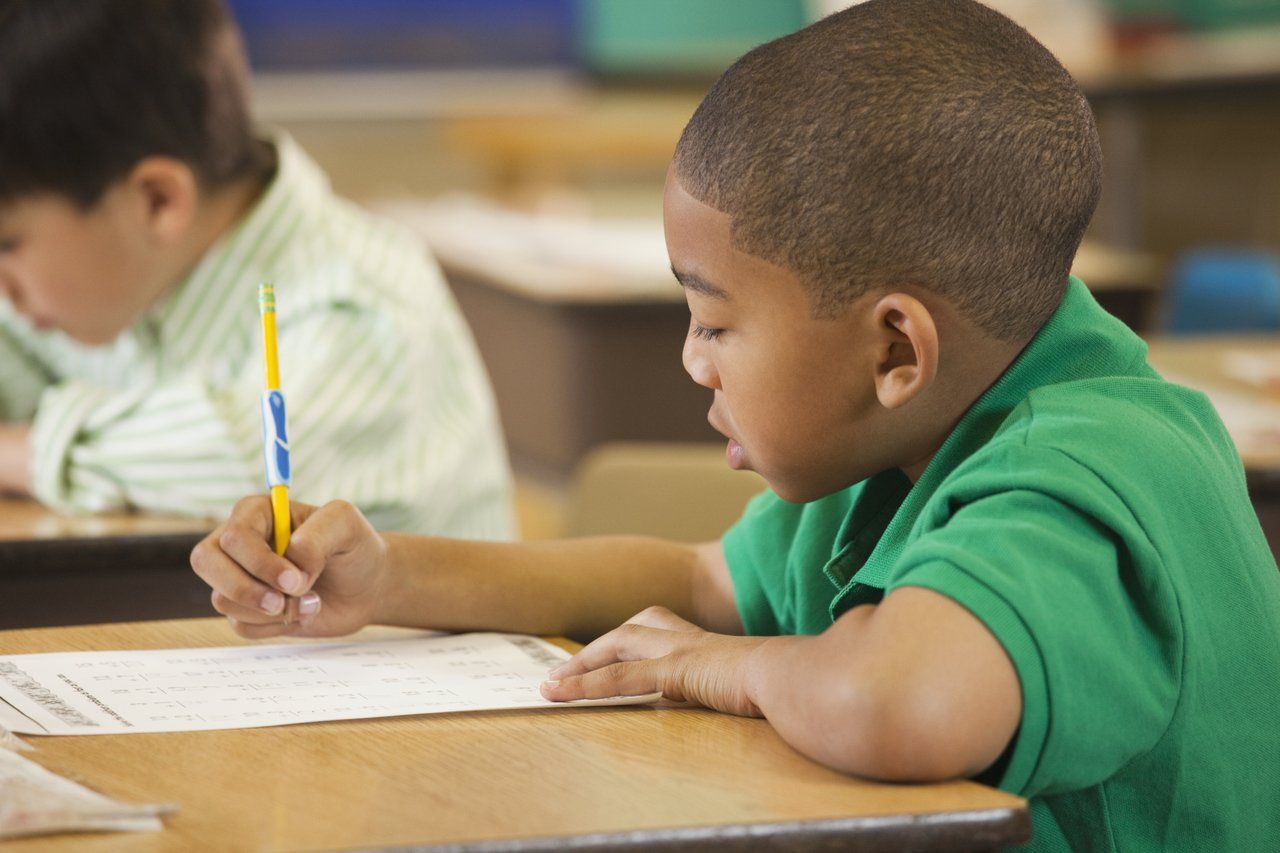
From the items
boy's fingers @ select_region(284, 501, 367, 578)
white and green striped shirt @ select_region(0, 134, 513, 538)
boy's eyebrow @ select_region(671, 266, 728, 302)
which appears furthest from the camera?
white and green striped shirt @ select_region(0, 134, 513, 538)

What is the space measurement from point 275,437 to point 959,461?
43 centimetres

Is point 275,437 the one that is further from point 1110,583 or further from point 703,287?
point 1110,583

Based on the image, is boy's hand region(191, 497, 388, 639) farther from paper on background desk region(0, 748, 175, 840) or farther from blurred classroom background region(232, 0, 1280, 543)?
blurred classroom background region(232, 0, 1280, 543)

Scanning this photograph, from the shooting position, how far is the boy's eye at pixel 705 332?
1024 mm

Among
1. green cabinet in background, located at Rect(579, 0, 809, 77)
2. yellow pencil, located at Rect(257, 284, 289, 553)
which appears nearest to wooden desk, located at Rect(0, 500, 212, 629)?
yellow pencil, located at Rect(257, 284, 289, 553)

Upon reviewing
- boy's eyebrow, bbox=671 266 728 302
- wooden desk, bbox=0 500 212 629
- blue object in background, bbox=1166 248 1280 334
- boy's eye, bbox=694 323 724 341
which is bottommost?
blue object in background, bbox=1166 248 1280 334

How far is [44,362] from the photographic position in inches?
84.7

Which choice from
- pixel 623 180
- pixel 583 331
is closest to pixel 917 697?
pixel 583 331

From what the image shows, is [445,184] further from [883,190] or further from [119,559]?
[883,190]

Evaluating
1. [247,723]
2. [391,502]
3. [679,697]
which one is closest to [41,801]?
[247,723]

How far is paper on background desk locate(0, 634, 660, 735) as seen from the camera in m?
0.97

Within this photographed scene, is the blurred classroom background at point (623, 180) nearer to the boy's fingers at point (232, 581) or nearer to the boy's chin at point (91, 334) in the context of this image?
the boy's chin at point (91, 334)

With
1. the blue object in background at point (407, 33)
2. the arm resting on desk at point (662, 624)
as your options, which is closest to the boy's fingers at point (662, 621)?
the arm resting on desk at point (662, 624)

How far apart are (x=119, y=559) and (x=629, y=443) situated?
2.10 metres
